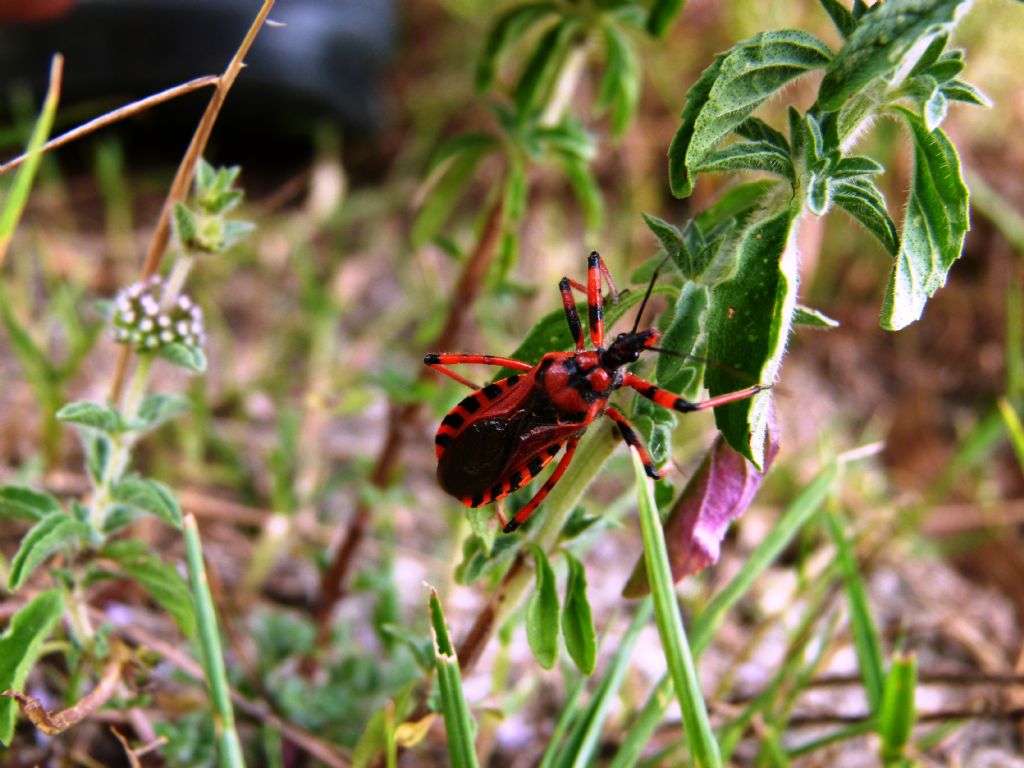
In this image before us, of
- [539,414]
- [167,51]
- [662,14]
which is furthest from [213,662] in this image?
[167,51]

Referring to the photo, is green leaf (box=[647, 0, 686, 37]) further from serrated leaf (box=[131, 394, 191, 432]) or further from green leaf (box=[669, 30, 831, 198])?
serrated leaf (box=[131, 394, 191, 432])

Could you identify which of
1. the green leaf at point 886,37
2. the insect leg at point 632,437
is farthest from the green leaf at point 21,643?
the green leaf at point 886,37

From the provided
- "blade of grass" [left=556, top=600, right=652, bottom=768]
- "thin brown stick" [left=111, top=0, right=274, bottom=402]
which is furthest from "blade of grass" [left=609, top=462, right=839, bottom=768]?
"thin brown stick" [left=111, top=0, right=274, bottom=402]

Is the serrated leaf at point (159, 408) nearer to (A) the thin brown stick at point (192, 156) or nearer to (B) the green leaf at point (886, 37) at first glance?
(A) the thin brown stick at point (192, 156)

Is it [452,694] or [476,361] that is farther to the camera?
[476,361]

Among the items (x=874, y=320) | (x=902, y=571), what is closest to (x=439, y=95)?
(x=874, y=320)

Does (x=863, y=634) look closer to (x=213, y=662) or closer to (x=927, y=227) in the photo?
(x=927, y=227)
